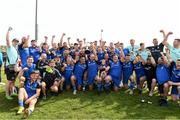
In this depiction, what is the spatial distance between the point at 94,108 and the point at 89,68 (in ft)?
7.88

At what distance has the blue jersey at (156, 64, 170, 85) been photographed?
12453 mm

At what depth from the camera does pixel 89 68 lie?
46.3 ft

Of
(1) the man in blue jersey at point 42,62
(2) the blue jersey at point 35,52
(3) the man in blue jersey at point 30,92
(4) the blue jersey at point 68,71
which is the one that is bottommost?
(3) the man in blue jersey at point 30,92

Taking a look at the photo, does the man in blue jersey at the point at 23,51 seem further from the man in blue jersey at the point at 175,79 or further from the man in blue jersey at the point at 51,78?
the man in blue jersey at the point at 175,79

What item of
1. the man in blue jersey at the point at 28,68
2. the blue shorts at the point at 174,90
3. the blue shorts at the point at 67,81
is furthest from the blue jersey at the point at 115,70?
the man in blue jersey at the point at 28,68

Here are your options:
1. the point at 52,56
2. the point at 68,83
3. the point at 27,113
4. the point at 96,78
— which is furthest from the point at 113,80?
the point at 27,113

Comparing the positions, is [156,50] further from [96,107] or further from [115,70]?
[96,107]

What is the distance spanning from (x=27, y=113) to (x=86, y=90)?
11.8 feet

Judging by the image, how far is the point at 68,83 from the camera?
14211mm

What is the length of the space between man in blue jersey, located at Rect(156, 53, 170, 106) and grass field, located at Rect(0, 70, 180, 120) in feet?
1.08

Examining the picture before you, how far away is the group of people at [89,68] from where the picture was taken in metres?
12.4

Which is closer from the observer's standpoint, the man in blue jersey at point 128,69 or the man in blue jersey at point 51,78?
the man in blue jersey at point 51,78

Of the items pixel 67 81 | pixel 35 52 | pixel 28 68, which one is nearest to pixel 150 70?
pixel 67 81

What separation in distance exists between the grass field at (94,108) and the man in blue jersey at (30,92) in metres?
0.31
